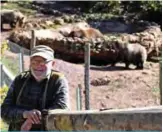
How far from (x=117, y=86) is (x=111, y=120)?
1385 centimetres

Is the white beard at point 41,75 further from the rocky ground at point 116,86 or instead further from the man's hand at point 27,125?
the rocky ground at point 116,86

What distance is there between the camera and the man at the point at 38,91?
4059mm

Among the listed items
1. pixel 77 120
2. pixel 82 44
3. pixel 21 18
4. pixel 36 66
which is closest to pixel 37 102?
pixel 36 66

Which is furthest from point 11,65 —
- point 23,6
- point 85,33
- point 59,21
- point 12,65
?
point 23,6

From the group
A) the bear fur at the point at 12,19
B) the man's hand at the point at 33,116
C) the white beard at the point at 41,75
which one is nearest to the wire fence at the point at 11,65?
the white beard at the point at 41,75

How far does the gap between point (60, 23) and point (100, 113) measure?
25339 mm

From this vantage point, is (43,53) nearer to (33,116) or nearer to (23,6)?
(33,116)

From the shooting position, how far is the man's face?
4.05 metres

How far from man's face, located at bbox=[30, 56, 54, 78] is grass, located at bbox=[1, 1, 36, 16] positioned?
2691 cm

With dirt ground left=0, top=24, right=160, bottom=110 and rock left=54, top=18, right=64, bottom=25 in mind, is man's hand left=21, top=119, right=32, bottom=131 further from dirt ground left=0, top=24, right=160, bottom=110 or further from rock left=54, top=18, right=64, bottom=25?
rock left=54, top=18, right=64, bottom=25

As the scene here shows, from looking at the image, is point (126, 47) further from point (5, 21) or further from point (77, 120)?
point (77, 120)

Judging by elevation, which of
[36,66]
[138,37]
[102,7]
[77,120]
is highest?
[102,7]

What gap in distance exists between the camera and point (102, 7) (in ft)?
113

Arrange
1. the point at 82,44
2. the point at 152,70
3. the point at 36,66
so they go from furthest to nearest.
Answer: the point at 82,44 → the point at 152,70 → the point at 36,66
